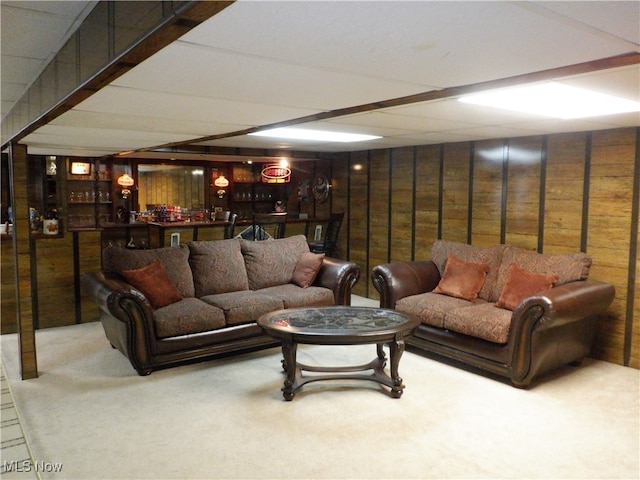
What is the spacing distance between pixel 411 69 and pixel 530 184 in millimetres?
3531

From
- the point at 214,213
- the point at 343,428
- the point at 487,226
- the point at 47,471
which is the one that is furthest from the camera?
the point at 214,213

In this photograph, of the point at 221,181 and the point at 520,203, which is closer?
the point at 520,203

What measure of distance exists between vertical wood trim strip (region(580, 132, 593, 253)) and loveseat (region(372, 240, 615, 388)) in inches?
13.1

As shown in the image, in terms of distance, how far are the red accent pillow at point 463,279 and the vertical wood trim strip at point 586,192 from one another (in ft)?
2.87

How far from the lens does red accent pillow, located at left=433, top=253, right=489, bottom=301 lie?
15.3ft

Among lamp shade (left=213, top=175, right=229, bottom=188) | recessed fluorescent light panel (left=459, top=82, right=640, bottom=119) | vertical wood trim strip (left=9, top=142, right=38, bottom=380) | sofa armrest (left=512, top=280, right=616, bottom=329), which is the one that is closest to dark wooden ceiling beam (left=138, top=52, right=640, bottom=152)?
recessed fluorescent light panel (left=459, top=82, right=640, bottom=119)

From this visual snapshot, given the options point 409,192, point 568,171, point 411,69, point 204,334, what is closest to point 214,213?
point 409,192

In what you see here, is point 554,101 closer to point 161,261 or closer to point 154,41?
point 154,41

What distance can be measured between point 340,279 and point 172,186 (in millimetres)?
7681

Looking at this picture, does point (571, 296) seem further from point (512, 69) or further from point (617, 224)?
point (512, 69)

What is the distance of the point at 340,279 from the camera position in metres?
5.04

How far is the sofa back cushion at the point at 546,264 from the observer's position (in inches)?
165

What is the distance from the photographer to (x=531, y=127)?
4.12 metres

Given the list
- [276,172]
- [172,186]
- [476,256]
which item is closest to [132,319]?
[476,256]
